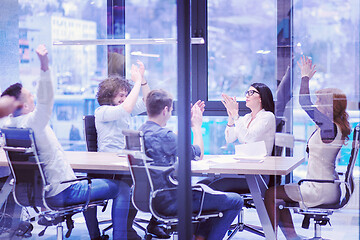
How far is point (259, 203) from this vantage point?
399 cm

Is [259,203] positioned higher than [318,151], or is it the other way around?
[318,151]

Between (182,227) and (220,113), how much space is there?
1.28 m

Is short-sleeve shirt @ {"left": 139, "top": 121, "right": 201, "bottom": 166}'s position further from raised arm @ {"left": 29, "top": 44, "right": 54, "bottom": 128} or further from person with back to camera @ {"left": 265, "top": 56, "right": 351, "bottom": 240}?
person with back to camera @ {"left": 265, "top": 56, "right": 351, "bottom": 240}

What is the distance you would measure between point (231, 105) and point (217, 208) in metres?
1.13

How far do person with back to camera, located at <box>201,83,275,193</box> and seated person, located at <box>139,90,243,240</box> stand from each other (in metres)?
0.16

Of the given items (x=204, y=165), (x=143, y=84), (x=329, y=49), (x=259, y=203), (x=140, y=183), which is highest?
(x=329, y=49)

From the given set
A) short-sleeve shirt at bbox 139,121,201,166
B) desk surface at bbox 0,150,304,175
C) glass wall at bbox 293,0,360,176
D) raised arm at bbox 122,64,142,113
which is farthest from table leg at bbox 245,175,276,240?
raised arm at bbox 122,64,142,113

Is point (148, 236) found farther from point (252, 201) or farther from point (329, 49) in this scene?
point (329, 49)

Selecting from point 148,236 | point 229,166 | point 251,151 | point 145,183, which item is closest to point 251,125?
point 251,151

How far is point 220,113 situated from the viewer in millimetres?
4500

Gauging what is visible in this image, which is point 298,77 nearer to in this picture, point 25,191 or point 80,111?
point 80,111

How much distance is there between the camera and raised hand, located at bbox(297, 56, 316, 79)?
3671mm

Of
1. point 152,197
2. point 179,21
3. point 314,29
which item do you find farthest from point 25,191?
point 314,29

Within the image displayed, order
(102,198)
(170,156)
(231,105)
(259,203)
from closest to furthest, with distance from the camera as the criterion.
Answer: (170,156) < (102,198) < (259,203) < (231,105)
